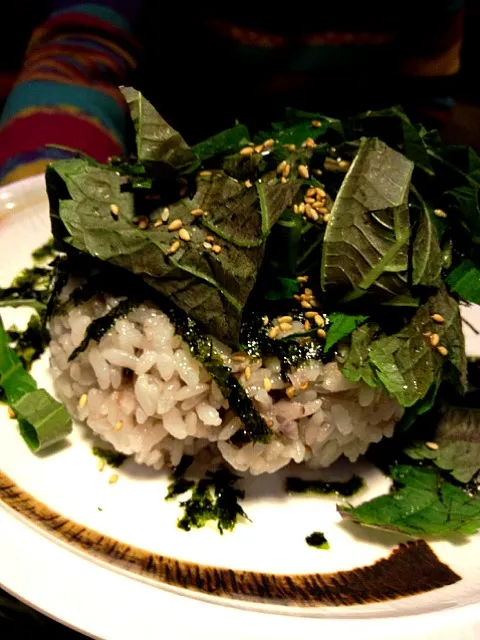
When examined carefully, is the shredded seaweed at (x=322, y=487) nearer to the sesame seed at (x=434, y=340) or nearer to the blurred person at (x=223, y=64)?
the sesame seed at (x=434, y=340)

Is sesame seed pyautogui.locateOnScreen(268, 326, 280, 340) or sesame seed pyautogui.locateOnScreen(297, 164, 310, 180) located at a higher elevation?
sesame seed pyautogui.locateOnScreen(297, 164, 310, 180)

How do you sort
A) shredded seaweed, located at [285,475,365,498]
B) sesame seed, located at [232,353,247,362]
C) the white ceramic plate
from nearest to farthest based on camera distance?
the white ceramic plate, sesame seed, located at [232,353,247,362], shredded seaweed, located at [285,475,365,498]

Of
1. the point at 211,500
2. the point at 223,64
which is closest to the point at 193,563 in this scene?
the point at 211,500

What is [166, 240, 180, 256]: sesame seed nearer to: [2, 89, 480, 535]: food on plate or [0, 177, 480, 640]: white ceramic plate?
[2, 89, 480, 535]: food on plate

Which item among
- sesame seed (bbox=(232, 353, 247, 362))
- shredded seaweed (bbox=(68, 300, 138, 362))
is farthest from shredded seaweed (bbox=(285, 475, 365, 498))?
shredded seaweed (bbox=(68, 300, 138, 362))

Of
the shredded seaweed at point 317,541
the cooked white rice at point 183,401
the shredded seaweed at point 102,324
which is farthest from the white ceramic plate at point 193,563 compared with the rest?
the shredded seaweed at point 102,324

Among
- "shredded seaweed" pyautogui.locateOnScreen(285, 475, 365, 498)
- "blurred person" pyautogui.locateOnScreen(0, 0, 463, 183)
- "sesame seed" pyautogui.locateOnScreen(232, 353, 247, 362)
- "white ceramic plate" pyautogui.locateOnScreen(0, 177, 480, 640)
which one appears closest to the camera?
"white ceramic plate" pyautogui.locateOnScreen(0, 177, 480, 640)
